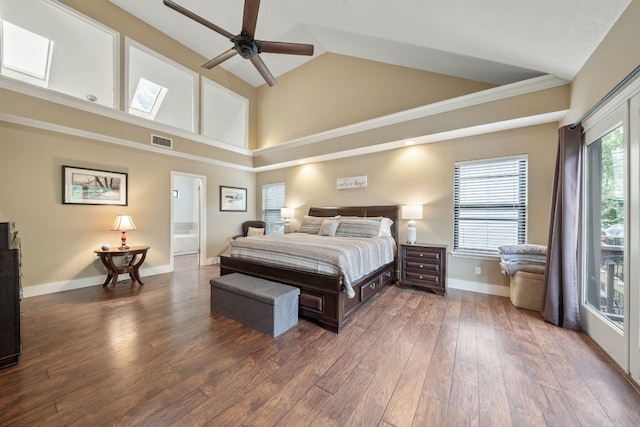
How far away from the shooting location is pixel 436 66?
12.4ft

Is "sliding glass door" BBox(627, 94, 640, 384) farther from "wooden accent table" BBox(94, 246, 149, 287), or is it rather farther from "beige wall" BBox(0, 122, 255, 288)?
"beige wall" BBox(0, 122, 255, 288)

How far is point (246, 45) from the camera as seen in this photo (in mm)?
2678

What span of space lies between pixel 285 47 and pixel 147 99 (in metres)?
4.71

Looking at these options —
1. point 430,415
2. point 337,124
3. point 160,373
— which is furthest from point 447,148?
point 160,373

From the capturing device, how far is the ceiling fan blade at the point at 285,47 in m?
2.78

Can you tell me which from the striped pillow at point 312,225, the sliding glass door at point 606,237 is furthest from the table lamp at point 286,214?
the sliding glass door at point 606,237

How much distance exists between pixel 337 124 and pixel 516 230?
3704mm

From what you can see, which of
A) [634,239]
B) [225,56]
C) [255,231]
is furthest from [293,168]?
[634,239]

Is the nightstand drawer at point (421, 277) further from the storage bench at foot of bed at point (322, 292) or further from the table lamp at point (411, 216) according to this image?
the storage bench at foot of bed at point (322, 292)

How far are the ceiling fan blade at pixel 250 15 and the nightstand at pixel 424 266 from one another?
3.58m

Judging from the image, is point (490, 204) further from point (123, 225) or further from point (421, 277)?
point (123, 225)

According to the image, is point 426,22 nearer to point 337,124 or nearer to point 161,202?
point 337,124

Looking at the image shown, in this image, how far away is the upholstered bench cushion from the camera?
2322mm

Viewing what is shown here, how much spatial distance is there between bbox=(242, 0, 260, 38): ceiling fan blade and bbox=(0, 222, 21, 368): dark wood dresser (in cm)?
272
